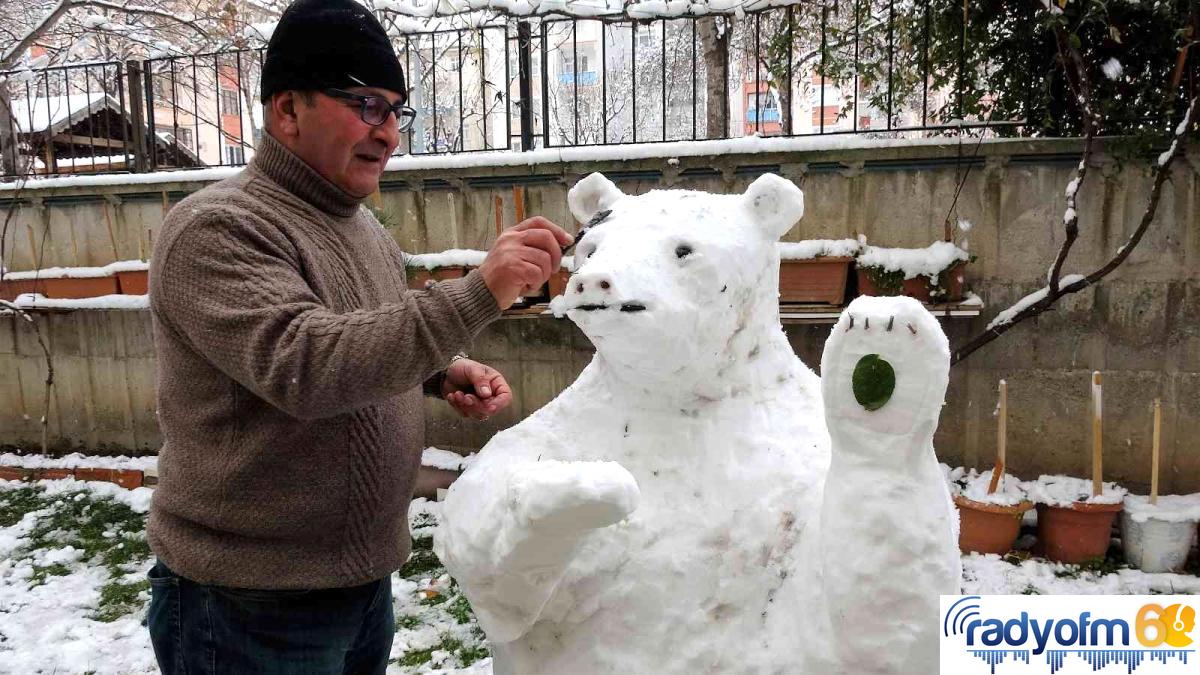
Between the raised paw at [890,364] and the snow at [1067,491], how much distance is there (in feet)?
9.30

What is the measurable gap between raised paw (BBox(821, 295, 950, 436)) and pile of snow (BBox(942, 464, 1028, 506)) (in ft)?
8.25

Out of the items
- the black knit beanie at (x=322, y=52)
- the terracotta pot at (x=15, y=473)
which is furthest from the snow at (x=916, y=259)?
the terracotta pot at (x=15, y=473)

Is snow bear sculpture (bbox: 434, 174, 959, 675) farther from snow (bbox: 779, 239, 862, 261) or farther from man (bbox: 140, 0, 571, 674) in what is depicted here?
snow (bbox: 779, 239, 862, 261)

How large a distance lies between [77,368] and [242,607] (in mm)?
4616

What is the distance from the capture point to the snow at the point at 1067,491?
3.56m

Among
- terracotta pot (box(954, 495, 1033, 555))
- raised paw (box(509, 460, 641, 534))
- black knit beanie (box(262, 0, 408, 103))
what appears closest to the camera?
raised paw (box(509, 460, 641, 534))

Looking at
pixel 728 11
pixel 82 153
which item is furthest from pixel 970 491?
pixel 82 153

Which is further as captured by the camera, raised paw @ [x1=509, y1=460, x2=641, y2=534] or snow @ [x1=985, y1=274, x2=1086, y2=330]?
snow @ [x1=985, y1=274, x2=1086, y2=330]

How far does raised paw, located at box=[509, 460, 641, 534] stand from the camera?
1.11 metres

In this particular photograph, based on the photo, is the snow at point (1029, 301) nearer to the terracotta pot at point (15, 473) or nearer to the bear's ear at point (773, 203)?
the bear's ear at point (773, 203)

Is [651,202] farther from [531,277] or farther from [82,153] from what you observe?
[82,153]

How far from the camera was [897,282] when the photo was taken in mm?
3814

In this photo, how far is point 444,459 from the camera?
447cm

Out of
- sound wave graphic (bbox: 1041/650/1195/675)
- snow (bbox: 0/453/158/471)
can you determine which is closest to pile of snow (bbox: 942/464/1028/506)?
sound wave graphic (bbox: 1041/650/1195/675)
